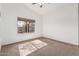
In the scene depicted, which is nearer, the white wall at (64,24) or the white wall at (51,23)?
the white wall at (51,23)

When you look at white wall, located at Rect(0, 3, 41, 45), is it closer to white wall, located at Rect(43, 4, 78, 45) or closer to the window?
the window

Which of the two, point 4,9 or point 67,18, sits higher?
point 4,9

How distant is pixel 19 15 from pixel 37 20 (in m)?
2.08

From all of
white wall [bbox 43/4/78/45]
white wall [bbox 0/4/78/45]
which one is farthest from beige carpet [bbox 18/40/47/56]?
white wall [bbox 43/4/78/45]

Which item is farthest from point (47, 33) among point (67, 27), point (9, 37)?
point (9, 37)

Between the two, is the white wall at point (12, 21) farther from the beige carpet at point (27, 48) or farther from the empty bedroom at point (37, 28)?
the beige carpet at point (27, 48)

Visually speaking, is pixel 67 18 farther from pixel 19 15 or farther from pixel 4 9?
pixel 4 9

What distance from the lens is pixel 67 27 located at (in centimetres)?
470

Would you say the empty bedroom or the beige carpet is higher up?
the empty bedroom

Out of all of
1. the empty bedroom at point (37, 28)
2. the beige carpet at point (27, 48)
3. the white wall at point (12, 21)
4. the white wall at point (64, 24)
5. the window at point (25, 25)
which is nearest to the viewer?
the beige carpet at point (27, 48)

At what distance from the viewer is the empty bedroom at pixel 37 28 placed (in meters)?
3.59

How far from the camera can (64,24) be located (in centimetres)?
489

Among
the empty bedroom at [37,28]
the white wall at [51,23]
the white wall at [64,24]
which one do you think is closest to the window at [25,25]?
the empty bedroom at [37,28]

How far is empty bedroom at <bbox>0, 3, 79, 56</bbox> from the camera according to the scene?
3.59m
